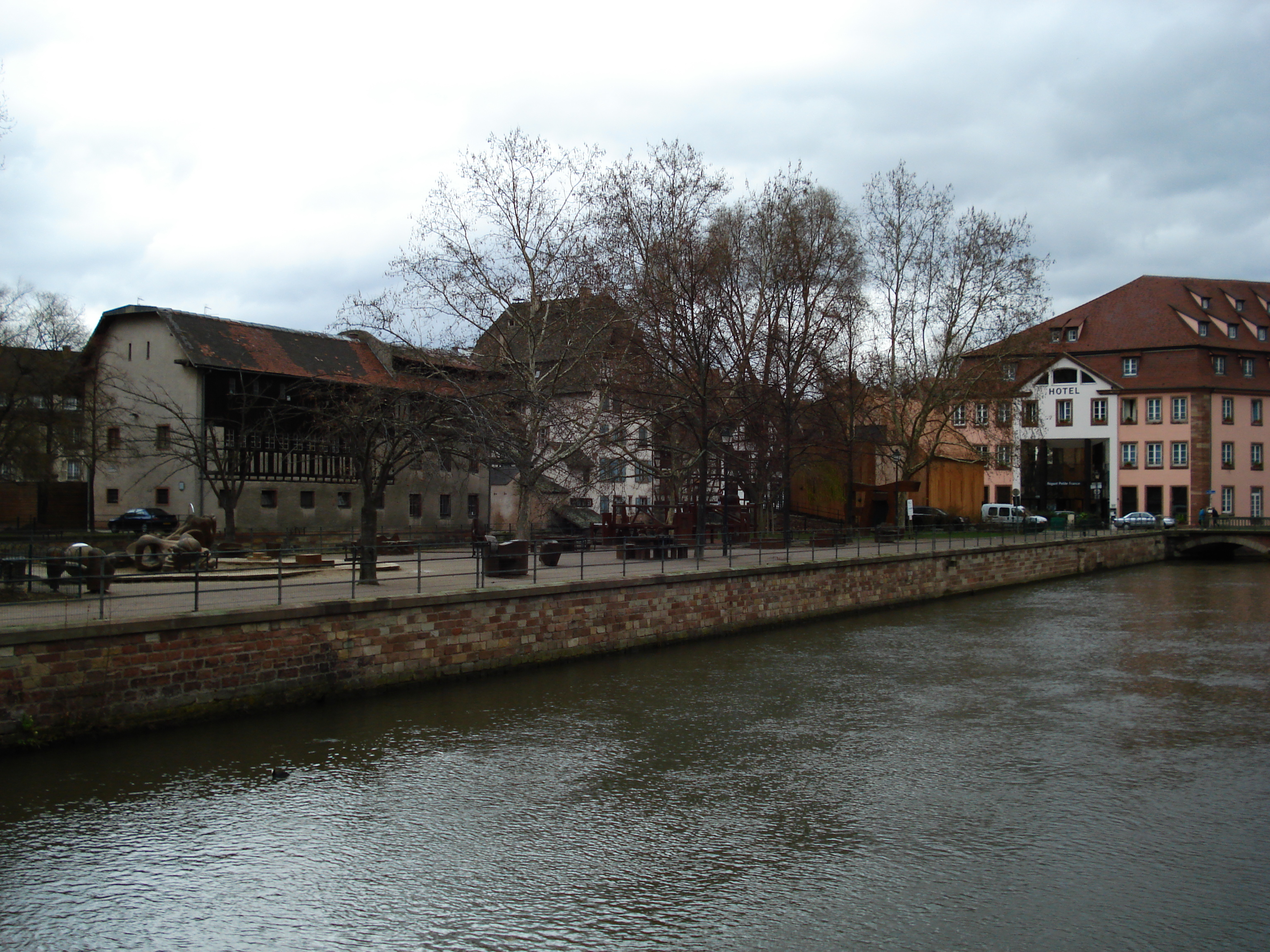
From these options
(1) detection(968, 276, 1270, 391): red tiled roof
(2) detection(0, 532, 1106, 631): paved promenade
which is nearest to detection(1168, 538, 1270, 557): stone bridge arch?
(1) detection(968, 276, 1270, 391): red tiled roof

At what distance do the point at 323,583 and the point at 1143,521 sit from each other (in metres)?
53.7

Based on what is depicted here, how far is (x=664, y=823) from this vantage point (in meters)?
11.4

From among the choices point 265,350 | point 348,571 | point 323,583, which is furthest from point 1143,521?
point 323,583

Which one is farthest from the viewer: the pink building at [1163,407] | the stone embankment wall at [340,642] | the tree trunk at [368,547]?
the pink building at [1163,407]

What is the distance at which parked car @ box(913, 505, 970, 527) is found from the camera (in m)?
50.2

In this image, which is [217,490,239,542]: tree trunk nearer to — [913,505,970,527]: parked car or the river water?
the river water

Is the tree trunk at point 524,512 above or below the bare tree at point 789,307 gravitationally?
below

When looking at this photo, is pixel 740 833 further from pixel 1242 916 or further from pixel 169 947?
pixel 169 947

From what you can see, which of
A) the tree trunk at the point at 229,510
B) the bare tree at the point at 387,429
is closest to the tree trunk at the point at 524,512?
the bare tree at the point at 387,429

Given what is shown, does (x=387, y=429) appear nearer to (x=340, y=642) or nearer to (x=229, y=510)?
(x=340, y=642)

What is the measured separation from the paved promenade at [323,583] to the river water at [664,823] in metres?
1.81

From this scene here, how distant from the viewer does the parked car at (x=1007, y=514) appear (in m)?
54.4

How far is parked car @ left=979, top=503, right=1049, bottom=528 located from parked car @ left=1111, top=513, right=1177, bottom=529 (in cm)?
388

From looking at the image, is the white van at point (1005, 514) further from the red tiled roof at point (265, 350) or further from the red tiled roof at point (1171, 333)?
the red tiled roof at point (265, 350)
